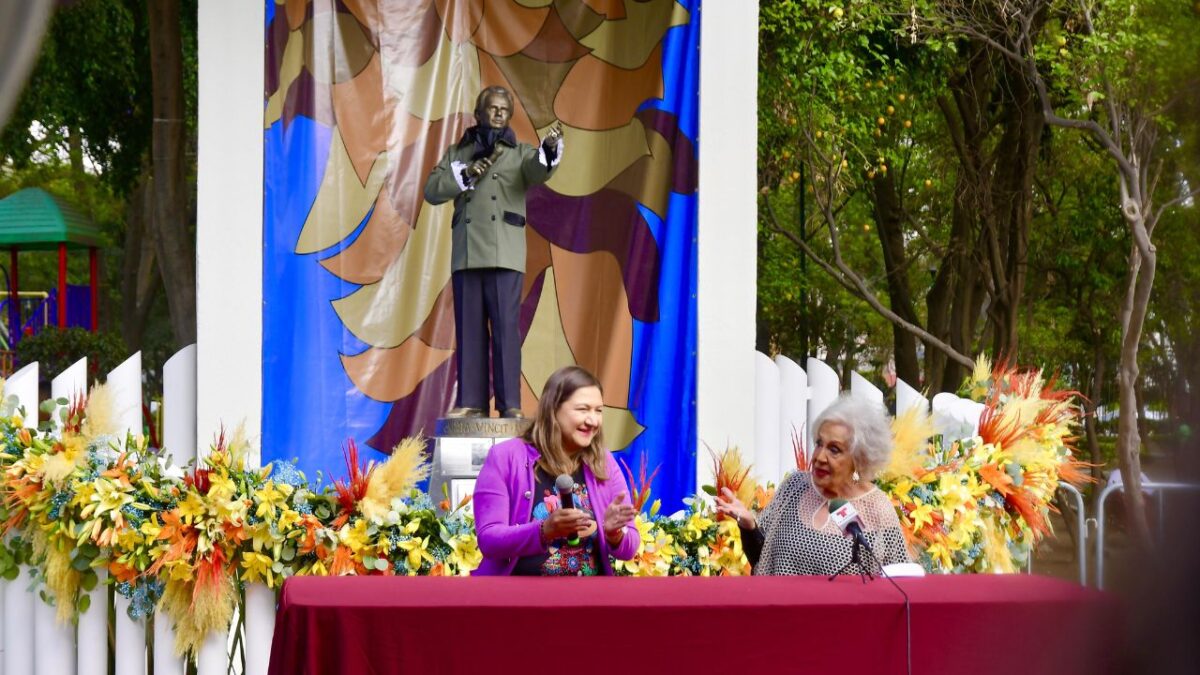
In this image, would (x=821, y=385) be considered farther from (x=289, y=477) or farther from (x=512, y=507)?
(x=512, y=507)

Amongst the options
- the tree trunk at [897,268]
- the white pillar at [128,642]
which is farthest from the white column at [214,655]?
the tree trunk at [897,268]

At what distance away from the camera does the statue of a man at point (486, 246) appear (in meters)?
6.27

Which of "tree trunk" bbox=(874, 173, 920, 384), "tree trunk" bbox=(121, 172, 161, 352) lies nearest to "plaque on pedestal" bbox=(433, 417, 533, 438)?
"tree trunk" bbox=(874, 173, 920, 384)

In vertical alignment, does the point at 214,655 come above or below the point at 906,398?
below

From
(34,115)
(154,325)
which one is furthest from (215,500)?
(154,325)

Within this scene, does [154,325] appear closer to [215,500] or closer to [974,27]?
[974,27]

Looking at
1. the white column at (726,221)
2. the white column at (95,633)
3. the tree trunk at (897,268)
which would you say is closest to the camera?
the white column at (95,633)

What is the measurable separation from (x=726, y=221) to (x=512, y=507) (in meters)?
3.66

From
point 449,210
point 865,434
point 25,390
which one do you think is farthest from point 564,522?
point 449,210

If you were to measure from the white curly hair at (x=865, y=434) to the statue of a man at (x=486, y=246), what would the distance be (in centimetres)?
264

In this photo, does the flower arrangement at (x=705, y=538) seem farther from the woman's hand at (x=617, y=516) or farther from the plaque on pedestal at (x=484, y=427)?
the plaque on pedestal at (x=484, y=427)

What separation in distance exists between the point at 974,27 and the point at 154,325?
17.2 meters

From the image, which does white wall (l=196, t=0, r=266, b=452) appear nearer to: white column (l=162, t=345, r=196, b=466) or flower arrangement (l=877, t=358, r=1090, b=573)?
white column (l=162, t=345, r=196, b=466)

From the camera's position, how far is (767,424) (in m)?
6.77
